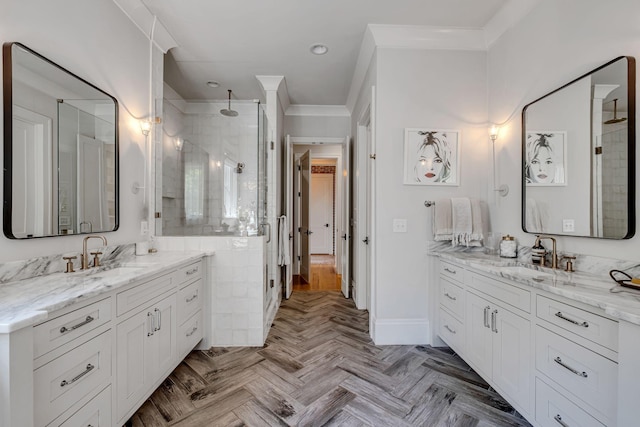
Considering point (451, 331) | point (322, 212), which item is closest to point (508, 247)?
point (451, 331)

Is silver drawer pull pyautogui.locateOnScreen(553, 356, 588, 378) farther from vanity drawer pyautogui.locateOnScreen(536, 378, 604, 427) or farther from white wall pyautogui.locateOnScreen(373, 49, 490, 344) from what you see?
white wall pyautogui.locateOnScreen(373, 49, 490, 344)

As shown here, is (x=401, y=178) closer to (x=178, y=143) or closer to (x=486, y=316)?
(x=486, y=316)

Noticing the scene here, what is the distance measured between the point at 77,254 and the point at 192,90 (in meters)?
2.74

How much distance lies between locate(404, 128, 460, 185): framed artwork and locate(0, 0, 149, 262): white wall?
2335 mm

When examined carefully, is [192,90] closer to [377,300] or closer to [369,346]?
[377,300]

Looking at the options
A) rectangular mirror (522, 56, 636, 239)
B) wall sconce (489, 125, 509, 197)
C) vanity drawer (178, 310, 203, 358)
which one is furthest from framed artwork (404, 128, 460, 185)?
vanity drawer (178, 310, 203, 358)

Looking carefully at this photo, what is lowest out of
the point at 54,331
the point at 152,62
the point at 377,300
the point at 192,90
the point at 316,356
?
the point at 316,356

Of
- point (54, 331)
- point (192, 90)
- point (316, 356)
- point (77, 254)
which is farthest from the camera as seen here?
point (192, 90)

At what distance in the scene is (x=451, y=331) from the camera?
2211 millimetres

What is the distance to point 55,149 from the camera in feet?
5.08

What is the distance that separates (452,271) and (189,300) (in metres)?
2.12

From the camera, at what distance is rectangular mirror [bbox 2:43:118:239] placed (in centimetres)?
134

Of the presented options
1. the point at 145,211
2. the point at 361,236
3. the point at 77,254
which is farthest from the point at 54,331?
the point at 361,236

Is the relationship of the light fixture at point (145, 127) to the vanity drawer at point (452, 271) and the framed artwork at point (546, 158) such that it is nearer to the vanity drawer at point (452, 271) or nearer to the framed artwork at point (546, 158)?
the vanity drawer at point (452, 271)
